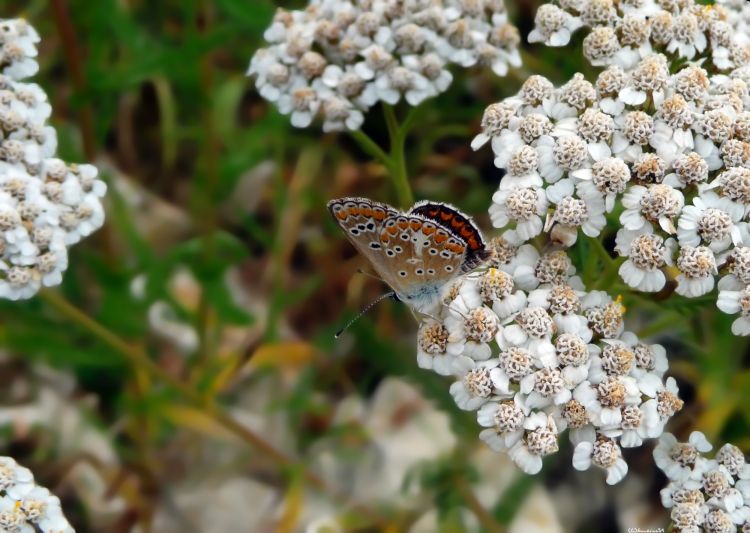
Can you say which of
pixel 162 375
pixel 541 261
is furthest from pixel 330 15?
pixel 162 375

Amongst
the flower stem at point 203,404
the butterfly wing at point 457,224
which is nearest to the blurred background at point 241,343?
the flower stem at point 203,404

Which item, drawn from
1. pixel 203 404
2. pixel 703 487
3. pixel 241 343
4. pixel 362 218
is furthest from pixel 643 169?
pixel 241 343

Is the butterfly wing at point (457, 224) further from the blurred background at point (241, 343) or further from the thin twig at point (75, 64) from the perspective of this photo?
the thin twig at point (75, 64)

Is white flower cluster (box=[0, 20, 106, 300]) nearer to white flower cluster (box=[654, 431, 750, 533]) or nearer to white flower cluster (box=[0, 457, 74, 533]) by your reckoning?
white flower cluster (box=[0, 457, 74, 533])

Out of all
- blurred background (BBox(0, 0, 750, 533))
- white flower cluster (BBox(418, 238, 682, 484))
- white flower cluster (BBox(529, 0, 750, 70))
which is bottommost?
blurred background (BBox(0, 0, 750, 533))

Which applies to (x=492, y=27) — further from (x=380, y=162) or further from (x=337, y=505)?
(x=337, y=505)

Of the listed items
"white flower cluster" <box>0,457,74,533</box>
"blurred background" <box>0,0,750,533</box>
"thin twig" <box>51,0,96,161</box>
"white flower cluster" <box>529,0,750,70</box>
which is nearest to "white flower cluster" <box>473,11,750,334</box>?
"white flower cluster" <box>529,0,750,70</box>

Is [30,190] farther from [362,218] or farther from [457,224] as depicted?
[457,224]
